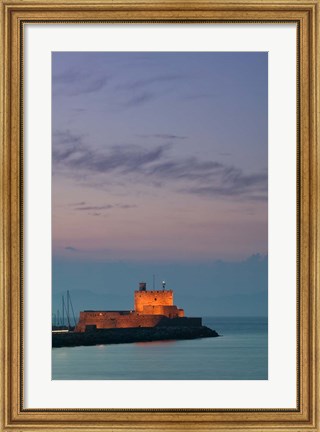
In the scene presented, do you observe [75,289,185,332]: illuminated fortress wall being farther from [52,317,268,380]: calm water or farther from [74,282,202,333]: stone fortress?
[52,317,268,380]: calm water

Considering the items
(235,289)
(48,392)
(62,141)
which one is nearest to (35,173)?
(48,392)

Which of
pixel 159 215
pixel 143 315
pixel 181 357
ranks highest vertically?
pixel 159 215

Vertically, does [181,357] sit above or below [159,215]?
below

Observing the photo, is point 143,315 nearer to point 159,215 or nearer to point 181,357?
point 181,357

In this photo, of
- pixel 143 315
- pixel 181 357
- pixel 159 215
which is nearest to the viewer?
pixel 143 315

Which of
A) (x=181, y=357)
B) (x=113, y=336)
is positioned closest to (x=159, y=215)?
(x=113, y=336)

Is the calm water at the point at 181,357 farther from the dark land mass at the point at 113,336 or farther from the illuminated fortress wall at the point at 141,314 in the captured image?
the illuminated fortress wall at the point at 141,314

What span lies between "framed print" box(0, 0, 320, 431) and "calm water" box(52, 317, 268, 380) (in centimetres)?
2

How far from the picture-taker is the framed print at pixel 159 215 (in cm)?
267

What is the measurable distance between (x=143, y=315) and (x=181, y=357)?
430 mm

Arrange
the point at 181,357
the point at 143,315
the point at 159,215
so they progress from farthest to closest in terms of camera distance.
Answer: the point at 159,215
the point at 181,357
the point at 143,315

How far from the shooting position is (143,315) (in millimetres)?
4469

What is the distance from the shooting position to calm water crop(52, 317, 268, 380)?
4.25 meters

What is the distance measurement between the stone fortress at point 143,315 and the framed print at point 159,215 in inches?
0.7
